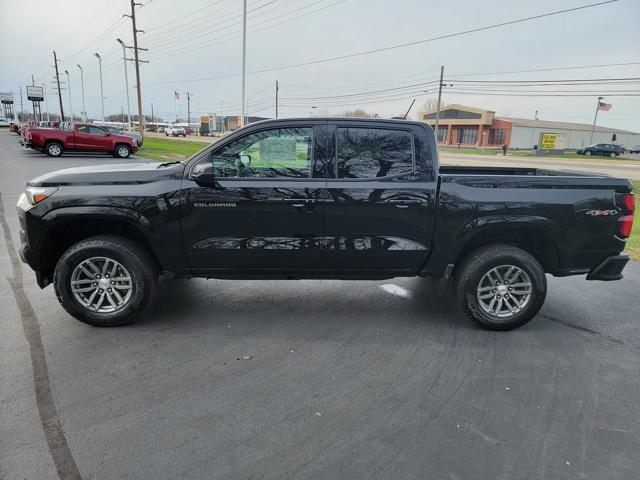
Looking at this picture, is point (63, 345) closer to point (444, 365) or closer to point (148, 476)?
point (148, 476)

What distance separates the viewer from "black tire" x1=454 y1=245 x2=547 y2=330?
436cm

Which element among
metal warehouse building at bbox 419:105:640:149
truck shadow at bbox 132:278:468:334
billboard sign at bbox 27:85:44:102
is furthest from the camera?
metal warehouse building at bbox 419:105:640:149

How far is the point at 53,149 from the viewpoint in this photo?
22750 millimetres

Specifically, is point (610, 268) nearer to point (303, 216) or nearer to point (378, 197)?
point (378, 197)

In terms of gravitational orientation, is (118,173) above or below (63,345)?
above

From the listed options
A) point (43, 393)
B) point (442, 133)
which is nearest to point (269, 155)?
point (43, 393)

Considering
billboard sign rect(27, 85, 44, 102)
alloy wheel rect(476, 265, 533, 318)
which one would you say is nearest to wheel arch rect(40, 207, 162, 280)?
alloy wheel rect(476, 265, 533, 318)

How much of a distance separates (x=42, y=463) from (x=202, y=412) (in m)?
0.91

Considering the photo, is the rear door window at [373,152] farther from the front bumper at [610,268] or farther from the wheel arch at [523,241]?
the front bumper at [610,268]

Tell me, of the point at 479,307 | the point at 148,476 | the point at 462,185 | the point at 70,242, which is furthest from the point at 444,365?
the point at 70,242

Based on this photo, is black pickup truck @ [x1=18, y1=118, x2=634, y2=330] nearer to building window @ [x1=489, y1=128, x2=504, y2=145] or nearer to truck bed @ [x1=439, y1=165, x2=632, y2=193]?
truck bed @ [x1=439, y1=165, x2=632, y2=193]

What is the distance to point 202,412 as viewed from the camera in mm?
3076

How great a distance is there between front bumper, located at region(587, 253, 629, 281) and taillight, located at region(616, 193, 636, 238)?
8.6 inches

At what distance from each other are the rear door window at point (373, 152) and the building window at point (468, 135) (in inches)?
3195
